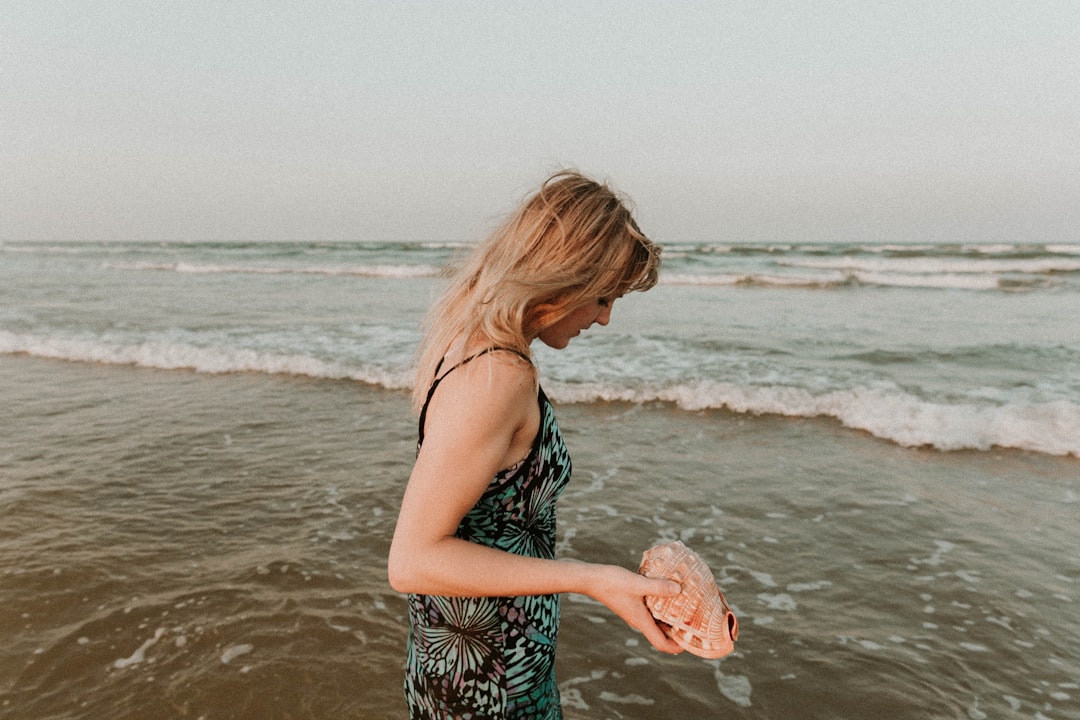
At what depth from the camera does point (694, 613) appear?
1443mm

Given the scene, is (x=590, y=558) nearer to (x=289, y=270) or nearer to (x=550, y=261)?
(x=550, y=261)

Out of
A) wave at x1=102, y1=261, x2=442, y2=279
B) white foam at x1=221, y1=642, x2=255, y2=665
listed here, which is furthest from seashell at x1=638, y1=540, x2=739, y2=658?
wave at x1=102, y1=261, x2=442, y2=279

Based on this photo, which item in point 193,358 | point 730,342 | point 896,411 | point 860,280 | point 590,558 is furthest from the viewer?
point 860,280

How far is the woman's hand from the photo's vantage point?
1.45 m

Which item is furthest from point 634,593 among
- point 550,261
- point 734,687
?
point 734,687

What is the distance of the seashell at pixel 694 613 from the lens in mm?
1438

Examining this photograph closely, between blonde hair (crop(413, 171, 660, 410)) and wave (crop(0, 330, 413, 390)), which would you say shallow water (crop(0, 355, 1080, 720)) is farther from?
blonde hair (crop(413, 171, 660, 410))

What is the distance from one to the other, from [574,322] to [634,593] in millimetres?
672

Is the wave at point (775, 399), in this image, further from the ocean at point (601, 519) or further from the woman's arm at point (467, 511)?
the woman's arm at point (467, 511)

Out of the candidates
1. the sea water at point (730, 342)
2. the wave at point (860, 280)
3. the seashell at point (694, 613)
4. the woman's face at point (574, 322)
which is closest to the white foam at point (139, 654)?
the sea water at point (730, 342)

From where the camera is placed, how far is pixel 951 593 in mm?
4477

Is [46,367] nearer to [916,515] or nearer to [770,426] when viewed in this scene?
[770,426]

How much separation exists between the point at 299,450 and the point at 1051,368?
11.3 m

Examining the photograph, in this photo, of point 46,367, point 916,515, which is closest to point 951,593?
point 916,515
